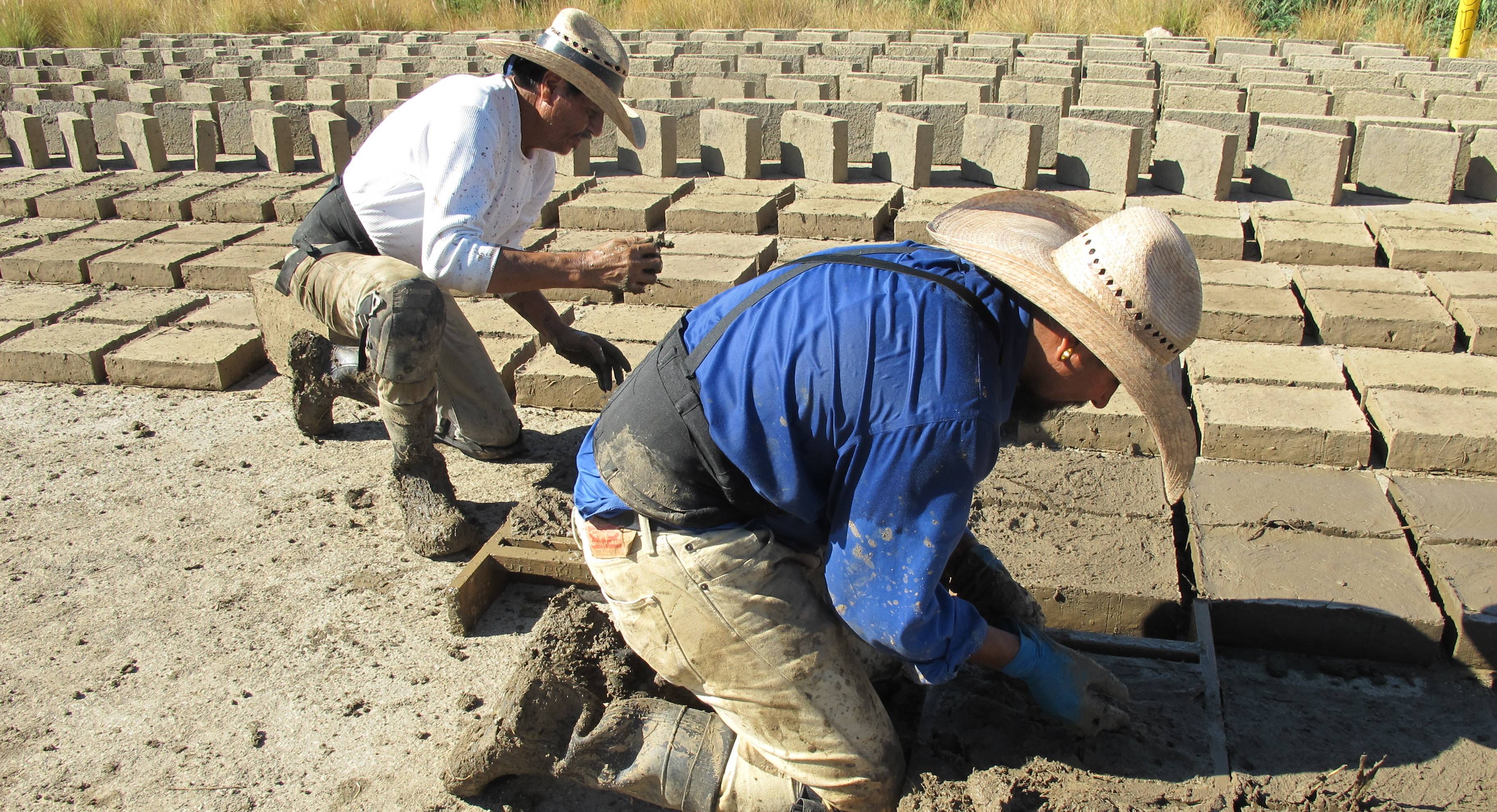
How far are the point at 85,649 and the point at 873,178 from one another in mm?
5142

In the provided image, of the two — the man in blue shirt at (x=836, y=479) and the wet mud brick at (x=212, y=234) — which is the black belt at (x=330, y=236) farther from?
the wet mud brick at (x=212, y=234)

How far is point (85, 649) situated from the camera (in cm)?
280

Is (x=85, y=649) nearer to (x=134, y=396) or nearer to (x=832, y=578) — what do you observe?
(x=134, y=396)

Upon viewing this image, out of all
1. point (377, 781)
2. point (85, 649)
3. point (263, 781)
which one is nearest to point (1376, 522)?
point (377, 781)

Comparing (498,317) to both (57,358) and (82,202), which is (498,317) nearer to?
(57,358)

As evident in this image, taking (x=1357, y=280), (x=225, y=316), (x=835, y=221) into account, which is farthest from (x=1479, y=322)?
(x=225, y=316)

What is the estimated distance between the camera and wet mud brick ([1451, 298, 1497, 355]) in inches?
161

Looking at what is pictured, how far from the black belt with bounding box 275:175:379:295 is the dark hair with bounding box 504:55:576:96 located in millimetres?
703

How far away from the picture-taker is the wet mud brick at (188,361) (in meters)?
4.33

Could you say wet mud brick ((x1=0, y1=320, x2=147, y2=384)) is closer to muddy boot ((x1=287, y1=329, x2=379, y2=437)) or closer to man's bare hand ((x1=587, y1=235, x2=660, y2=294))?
muddy boot ((x1=287, y1=329, x2=379, y2=437))

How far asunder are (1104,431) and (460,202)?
224cm

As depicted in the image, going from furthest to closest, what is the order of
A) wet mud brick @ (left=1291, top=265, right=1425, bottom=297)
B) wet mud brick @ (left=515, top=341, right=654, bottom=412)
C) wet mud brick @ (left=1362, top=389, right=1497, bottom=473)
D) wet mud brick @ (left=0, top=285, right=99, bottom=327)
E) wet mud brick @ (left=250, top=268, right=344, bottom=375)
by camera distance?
wet mud brick @ (left=0, top=285, right=99, bottom=327) < wet mud brick @ (left=1291, top=265, right=1425, bottom=297) < wet mud brick @ (left=250, top=268, right=344, bottom=375) < wet mud brick @ (left=515, top=341, right=654, bottom=412) < wet mud brick @ (left=1362, top=389, right=1497, bottom=473)


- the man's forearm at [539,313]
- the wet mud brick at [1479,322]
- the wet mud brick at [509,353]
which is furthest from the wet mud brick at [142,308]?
the wet mud brick at [1479,322]

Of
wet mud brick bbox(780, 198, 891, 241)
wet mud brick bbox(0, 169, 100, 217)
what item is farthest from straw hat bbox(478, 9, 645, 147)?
wet mud brick bbox(0, 169, 100, 217)
